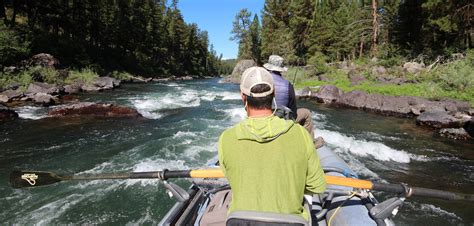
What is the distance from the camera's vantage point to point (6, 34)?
72.3 feet

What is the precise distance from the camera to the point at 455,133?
36.7 feet

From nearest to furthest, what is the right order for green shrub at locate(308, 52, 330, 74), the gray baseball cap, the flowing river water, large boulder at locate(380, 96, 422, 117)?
the gray baseball cap, the flowing river water, large boulder at locate(380, 96, 422, 117), green shrub at locate(308, 52, 330, 74)

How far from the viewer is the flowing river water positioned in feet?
17.7

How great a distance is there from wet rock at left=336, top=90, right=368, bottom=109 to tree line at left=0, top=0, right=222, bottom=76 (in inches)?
939

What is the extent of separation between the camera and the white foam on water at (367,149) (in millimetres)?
Result: 8695

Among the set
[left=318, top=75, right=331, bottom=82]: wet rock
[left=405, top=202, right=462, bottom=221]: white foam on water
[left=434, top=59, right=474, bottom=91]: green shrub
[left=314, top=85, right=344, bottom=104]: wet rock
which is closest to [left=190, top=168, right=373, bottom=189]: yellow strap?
[left=405, top=202, right=462, bottom=221]: white foam on water

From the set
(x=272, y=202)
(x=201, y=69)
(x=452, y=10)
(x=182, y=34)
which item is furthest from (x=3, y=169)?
(x=201, y=69)

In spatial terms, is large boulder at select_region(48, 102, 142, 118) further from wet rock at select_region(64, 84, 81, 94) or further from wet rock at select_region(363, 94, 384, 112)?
wet rock at select_region(363, 94, 384, 112)

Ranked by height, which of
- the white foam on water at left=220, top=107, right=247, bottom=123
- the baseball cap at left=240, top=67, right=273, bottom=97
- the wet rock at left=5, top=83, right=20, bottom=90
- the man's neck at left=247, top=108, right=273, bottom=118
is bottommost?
the white foam on water at left=220, top=107, right=247, bottom=123

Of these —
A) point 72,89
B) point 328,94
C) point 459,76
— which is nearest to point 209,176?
point 459,76

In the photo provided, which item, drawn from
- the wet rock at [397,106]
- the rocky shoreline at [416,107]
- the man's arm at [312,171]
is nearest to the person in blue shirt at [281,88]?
the man's arm at [312,171]

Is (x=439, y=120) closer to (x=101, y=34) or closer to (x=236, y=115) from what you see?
(x=236, y=115)

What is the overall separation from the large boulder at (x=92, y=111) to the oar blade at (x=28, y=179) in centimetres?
970

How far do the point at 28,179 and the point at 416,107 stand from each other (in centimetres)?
1694
